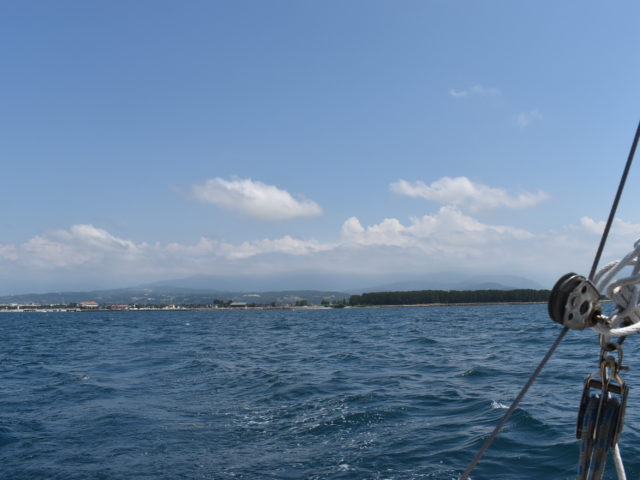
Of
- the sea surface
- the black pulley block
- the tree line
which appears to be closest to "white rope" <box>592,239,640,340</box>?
the black pulley block

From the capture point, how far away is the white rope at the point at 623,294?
304 cm

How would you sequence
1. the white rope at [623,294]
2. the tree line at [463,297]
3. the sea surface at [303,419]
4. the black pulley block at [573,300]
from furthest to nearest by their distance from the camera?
the tree line at [463,297] < the sea surface at [303,419] < the white rope at [623,294] < the black pulley block at [573,300]

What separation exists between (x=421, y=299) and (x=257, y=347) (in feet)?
479

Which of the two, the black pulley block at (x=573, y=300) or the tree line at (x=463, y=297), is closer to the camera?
the black pulley block at (x=573, y=300)

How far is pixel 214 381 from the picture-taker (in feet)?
60.7

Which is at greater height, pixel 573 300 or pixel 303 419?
pixel 573 300

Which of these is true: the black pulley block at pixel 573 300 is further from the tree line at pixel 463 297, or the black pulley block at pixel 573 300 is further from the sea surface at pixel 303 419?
the tree line at pixel 463 297

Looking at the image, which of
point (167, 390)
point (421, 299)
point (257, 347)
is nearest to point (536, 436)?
point (167, 390)

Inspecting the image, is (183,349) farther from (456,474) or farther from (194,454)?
(456,474)

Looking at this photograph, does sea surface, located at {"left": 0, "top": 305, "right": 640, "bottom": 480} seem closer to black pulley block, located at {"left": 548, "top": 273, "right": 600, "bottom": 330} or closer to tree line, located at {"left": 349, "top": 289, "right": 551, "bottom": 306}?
black pulley block, located at {"left": 548, "top": 273, "right": 600, "bottom": 330}

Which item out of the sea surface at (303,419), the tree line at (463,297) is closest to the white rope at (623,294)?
the sea surface at (303,419)

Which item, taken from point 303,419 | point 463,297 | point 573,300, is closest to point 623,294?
point 573,300

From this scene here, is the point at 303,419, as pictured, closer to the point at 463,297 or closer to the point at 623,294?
the point at 623,294

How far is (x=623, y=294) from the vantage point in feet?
10.5
